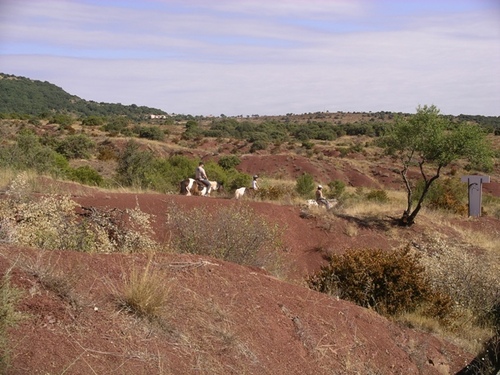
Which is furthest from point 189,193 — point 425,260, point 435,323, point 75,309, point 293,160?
point 293,160

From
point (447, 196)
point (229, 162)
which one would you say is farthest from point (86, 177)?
point (229, 162)

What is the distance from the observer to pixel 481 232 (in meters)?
23.1

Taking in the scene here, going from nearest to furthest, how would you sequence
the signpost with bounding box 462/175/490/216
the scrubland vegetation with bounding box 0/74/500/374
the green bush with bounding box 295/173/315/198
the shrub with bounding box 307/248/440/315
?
the scrubland vegetation with bounding box 0/74/500/374 → the shrub with bounding box 307/248/440/315 → the signpost with bounding box 462/175/490/216 → the green bush with bounding box 295/173/315/198

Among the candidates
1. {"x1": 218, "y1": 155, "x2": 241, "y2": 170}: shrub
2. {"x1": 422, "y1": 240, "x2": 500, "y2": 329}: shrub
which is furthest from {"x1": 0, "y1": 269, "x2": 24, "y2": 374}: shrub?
{"x1": 218, "y1": 155, "x2": 241, "y2": 170}: shrub

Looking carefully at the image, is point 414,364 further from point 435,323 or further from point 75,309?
point 75,309

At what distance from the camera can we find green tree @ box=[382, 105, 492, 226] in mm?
20953

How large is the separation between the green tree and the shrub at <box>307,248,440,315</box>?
457 inches

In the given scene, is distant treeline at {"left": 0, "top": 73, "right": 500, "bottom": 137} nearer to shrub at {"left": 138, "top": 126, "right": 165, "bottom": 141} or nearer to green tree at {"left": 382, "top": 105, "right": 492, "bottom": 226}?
green tree at {"left": 382, "top": 105, "right": 492, "bottom": 226}

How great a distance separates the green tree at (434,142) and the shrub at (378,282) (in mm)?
11605

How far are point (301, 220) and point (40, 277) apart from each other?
49.8 ft

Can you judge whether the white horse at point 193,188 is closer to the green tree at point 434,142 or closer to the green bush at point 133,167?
the green bush at point 133,167

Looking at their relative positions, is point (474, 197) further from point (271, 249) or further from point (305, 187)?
point (271, 249)

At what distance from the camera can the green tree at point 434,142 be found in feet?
68.7

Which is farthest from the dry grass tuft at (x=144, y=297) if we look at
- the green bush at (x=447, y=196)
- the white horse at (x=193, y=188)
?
the green bush at (x=447, y=196)
